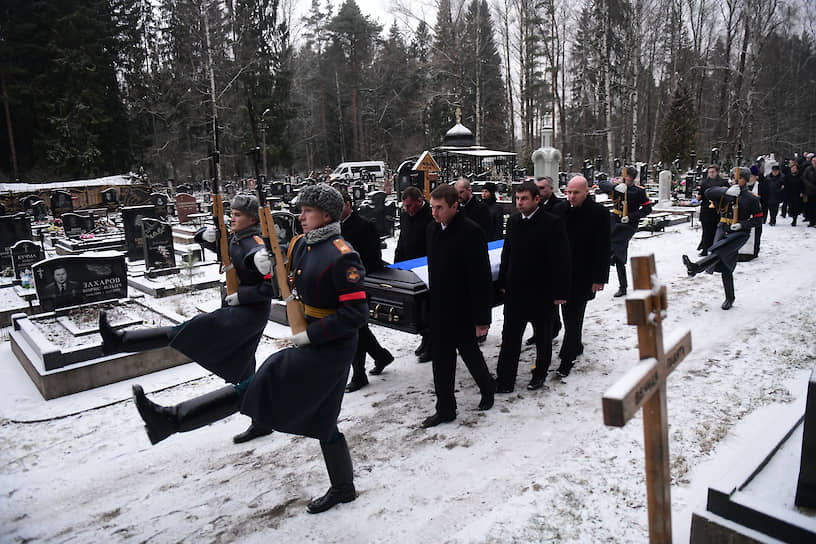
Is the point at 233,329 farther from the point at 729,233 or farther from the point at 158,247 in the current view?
the point at 158,247

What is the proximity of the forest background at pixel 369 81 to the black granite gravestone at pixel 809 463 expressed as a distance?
79.6ft

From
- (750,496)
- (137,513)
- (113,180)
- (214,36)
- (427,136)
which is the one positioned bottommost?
(137,513)

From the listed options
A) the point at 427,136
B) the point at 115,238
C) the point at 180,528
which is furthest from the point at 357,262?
the point at 427,136

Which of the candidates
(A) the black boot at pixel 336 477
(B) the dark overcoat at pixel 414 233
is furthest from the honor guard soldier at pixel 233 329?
(B) the dark overcoat at pixel 414 233

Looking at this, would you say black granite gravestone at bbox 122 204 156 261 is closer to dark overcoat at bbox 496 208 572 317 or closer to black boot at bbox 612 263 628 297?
black boot at bbox 612 263 628 297

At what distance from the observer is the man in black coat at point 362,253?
516cm

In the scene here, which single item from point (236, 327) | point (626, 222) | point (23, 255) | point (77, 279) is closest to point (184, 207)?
point (23, 255)

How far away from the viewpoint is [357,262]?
313 cm

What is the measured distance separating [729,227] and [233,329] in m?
6.61

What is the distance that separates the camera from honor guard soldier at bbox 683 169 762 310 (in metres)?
6.83

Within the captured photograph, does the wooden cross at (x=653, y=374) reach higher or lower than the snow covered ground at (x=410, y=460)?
higher

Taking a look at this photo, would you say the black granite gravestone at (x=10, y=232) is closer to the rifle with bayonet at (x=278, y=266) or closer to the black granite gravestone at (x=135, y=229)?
Result: the black granite gravestone at (x=135, y=229)

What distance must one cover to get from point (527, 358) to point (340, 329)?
333 cm

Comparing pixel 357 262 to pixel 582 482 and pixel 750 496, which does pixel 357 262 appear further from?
pixel 750 496
